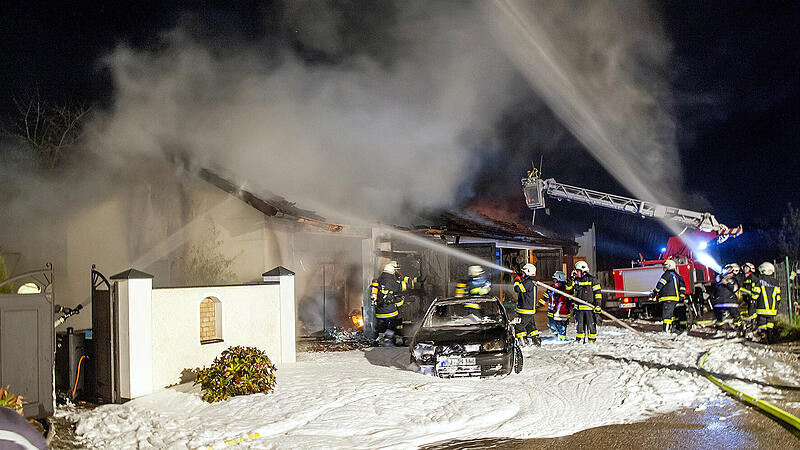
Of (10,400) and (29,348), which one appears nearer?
(10,400)

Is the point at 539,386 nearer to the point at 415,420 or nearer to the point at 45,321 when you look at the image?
the point at 415,420

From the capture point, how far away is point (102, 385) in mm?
7930

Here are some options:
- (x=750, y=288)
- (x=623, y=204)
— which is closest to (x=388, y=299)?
(x=750, y=288)

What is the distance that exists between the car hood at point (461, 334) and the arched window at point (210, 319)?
3.00 m

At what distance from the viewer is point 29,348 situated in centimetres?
681

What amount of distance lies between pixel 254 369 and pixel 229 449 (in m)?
2.12

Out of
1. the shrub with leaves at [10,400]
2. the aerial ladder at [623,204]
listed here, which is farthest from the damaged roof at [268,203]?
the aerial ladder at [623,204]

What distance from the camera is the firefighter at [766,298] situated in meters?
11.6

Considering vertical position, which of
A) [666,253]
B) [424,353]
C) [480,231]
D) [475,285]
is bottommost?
[424,353]

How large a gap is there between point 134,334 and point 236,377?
4.95 feet

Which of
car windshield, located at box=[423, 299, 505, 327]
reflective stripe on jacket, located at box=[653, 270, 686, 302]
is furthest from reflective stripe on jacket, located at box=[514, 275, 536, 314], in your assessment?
reflective stripe on jacket, located at box=[653, 270, 686, 302]

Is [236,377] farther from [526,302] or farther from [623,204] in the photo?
[623,204]

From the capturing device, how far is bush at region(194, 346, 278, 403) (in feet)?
24.1

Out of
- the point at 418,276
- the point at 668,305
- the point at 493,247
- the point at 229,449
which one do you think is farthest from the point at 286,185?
the point at 229,449
